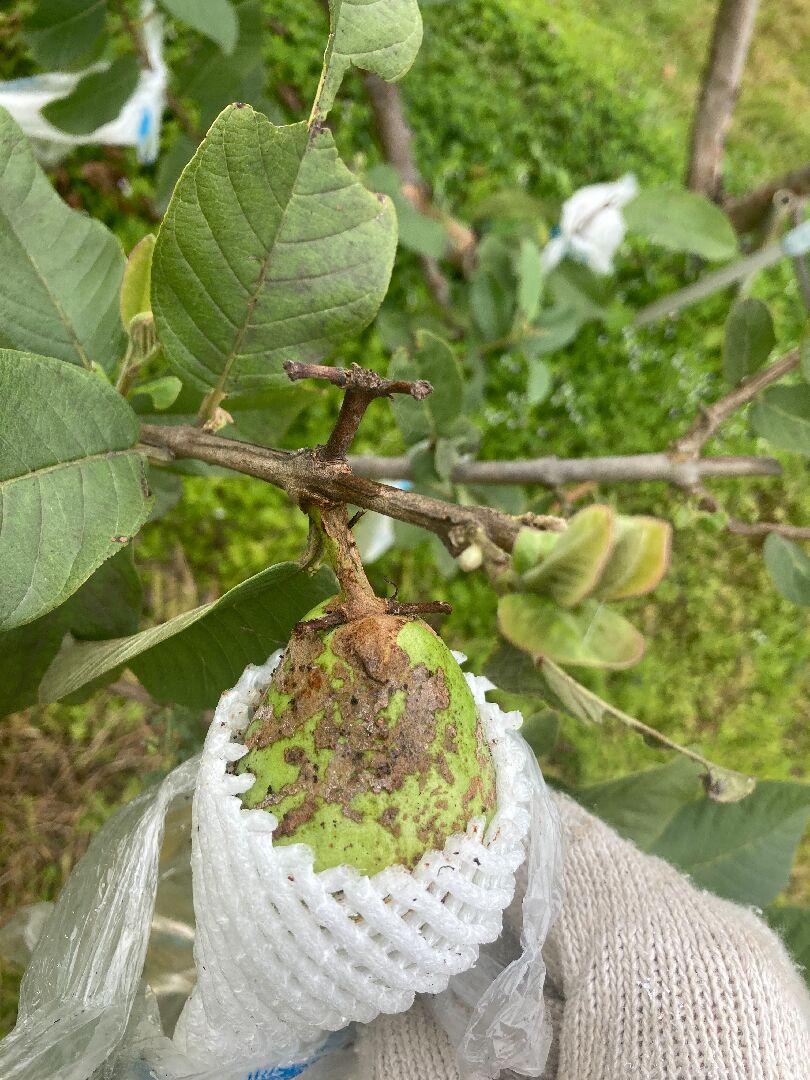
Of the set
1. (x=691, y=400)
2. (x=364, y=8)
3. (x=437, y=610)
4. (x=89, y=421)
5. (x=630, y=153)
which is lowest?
(x=691, y=400)

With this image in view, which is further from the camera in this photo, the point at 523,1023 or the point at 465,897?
the point at 523,1023

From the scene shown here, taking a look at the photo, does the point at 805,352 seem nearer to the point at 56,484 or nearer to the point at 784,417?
the point at 784,417

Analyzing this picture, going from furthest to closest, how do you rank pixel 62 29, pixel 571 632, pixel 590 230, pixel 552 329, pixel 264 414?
pixel 590 230
pixel 552 329
pixel 62 29
pixel 264 414
pixel 571 632

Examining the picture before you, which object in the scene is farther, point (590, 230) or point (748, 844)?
point (590, 230)

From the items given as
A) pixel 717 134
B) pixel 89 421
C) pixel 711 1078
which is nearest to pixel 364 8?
pixel 89 421

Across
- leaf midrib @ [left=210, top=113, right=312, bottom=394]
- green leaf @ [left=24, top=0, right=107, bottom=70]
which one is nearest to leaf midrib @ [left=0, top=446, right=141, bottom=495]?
leaf midrib @ [left=210, top=113, right=312, bottom=394]

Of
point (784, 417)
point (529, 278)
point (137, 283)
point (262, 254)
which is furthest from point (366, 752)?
point (529, 278)

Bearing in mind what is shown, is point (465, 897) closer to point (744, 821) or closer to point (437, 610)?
point (437, 610)
